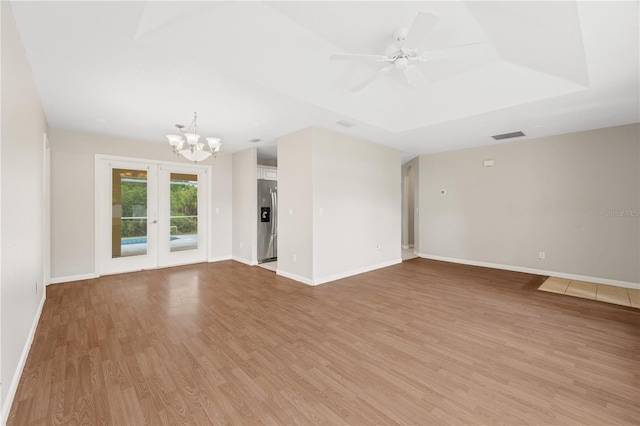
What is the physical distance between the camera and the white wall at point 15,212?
5.44ft

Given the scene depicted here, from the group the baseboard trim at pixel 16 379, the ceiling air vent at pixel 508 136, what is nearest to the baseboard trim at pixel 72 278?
the baseboard trim at pixel 16 379

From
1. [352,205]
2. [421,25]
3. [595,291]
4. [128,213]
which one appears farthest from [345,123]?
[595,291]

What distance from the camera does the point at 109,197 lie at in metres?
5.00

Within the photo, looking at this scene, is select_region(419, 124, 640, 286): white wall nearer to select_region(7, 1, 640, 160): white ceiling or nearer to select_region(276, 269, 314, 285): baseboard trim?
select_region(7, 1, 640, 160): white ceiling

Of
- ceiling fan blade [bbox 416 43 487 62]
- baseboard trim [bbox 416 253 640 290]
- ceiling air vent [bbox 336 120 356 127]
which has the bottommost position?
baseboard trim [bbox 416 253 640 290]

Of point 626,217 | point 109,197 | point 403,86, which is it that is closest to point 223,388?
point 403,86

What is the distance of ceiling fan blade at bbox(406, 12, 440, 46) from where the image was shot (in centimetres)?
187

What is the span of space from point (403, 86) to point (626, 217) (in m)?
4.34

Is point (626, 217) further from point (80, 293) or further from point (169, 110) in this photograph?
point (80, 293)

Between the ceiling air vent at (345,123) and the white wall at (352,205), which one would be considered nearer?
the ceiling air vent at (345,123)

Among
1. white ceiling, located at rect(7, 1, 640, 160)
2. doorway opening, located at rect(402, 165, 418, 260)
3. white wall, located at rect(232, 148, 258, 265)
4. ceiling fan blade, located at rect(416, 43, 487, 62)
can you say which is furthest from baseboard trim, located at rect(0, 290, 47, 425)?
doorway opening, located at rect(402, 165, 418, 260)

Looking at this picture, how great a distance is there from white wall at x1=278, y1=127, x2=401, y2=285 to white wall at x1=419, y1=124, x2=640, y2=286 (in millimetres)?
1874

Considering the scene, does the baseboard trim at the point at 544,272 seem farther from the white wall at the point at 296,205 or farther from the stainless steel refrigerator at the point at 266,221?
the stainless steel refrigerator at the point at 266,221

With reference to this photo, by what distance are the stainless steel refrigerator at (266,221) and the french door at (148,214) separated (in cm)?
131
